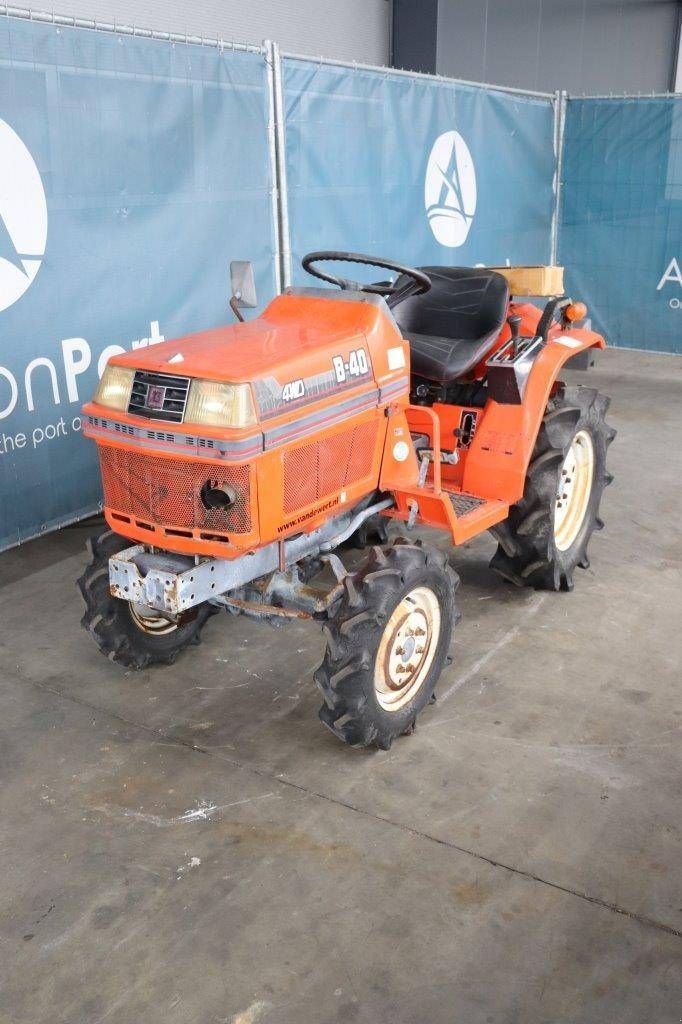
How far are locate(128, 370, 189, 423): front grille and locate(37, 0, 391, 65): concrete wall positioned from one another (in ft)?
22.3

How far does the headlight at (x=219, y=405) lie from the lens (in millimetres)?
2945

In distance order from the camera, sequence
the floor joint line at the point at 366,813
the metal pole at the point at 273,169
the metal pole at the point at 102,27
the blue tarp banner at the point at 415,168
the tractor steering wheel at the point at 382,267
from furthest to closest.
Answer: the blue tarp banner at the point at 415,168, the metal pole at the point at 273,169, the metal pole at the point at 102,27, the tractor steering wheel at the point at 382,267, the floor joint line at the point at 366,813

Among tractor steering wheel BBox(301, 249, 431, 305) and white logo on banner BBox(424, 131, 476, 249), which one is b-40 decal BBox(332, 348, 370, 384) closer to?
tractor steering wheel BBox(301, 249, 431, 305)

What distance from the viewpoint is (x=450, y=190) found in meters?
7.79

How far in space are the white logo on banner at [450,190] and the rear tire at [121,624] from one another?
478 centimetres

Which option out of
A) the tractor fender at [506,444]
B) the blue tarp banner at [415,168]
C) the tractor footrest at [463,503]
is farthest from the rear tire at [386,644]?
the blue tarp banner at [415,168]

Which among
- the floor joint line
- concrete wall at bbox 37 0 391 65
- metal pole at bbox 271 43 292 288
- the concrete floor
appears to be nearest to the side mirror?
the concrete floor

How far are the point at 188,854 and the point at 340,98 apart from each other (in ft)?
16.8

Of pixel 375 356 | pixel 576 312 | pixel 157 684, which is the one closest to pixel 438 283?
pixel 576 312

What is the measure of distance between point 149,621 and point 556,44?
1250 centimetres

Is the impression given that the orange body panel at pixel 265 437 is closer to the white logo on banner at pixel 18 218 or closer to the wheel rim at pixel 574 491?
the wheel rim at pixel 574 491

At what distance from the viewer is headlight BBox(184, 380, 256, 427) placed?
2.95 meters

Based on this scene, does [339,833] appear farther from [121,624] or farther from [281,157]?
[281,157]

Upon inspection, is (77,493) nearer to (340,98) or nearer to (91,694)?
(91,694)
